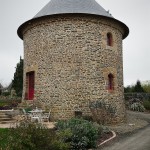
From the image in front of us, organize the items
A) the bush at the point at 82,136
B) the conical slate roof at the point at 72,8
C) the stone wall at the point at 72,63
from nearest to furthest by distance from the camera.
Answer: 1. the bush at the point at 82,136
2. the stone wall at the point at 72,63
3. the conical slate roof at the point at 72,8

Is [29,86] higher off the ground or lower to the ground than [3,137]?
higher

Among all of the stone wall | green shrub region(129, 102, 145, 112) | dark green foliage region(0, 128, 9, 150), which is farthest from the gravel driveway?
green shrub region(129, 102, 145, 112)

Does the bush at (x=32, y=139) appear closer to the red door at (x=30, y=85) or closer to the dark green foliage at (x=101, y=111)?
the dark green foliage at (x=101, y=111)

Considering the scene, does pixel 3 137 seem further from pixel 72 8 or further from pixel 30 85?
pixel 72 8

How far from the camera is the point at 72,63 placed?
16.1m

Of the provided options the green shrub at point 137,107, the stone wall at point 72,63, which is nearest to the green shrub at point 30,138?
the stone wall at point 72,63

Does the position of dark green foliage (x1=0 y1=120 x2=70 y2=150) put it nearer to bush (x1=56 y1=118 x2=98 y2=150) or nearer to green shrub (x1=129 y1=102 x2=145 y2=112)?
bush (x1=56 y1=118 x2=98 y2=150)

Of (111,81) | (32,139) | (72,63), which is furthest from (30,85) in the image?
(32,139)

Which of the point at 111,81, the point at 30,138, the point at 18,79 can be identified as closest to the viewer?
the point at 30,138

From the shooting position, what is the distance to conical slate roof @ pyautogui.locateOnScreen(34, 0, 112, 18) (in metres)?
16.5

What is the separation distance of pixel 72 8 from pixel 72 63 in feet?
9.79

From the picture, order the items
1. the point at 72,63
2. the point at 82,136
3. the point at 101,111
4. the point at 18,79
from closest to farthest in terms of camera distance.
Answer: the point at 82,136
the point at 101,111
the point at 72,63
the point at 18,79

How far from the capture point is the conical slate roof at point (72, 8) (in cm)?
1648

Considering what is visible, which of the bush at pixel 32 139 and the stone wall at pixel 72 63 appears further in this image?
the stone wall at pixel 72 63
